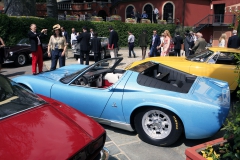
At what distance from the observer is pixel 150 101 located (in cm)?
360

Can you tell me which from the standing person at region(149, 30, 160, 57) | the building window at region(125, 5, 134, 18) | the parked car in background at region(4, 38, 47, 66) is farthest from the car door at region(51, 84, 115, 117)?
the building window at region(125, 5, 134, 18)

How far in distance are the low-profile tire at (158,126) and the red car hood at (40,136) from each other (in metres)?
1.48

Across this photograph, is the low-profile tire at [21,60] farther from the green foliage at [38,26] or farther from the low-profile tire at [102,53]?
the low-profile tire at [102,53]

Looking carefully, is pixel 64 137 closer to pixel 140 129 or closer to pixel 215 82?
pixel 140 129

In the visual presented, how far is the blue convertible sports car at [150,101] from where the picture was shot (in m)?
3.39

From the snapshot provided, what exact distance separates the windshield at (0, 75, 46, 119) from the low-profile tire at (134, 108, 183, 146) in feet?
5.29

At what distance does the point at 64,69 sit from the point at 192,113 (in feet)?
11.0

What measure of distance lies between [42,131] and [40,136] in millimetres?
89

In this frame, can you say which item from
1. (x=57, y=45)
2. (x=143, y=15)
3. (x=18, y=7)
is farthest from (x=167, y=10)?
(x=57, y=45)

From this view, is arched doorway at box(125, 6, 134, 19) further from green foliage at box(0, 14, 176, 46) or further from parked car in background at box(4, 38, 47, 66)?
parked car in background at box(4, 38, 47, 66)

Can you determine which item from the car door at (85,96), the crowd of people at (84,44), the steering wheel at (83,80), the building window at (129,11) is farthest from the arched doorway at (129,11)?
the car door at (85,96)

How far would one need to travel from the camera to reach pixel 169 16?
30109mm

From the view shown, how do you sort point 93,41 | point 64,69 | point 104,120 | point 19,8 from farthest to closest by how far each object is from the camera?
point 19,8
point 93,41
point 64,69
point 104,120

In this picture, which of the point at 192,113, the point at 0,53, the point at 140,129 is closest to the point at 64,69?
the point at 140,129
